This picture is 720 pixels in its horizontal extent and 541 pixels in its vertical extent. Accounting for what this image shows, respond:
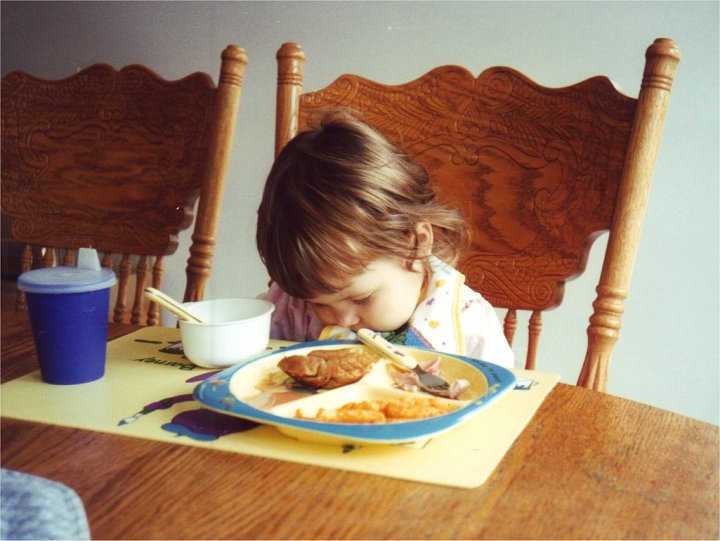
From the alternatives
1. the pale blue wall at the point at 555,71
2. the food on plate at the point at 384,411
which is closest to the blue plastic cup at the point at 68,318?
the food on plate at the point at 384,411

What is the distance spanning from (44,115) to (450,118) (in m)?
0.90

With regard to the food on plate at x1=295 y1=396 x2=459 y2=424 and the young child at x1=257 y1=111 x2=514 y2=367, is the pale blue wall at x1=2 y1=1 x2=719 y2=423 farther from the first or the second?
the food on plate at x1=295 y1=396 x2=459 y2=424

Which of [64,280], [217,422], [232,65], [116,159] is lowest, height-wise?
[217,422]

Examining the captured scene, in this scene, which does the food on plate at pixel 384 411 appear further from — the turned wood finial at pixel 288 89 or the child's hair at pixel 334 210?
the turned wood finial at pixel 288 89

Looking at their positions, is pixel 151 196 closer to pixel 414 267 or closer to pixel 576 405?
pixel 414 267

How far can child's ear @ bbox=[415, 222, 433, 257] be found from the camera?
107 centimetres

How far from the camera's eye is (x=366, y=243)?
983 mm

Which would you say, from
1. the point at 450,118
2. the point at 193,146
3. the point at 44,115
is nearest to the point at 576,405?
the point at 450,118

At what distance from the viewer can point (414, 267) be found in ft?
3.58

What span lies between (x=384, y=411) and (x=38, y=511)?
33cm

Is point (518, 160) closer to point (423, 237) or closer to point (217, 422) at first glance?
point (423, 237)

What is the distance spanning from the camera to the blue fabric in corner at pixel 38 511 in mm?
379

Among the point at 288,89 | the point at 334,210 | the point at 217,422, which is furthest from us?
the point at 288,89

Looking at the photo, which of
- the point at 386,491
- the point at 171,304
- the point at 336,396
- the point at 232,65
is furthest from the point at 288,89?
the point at 386,491
